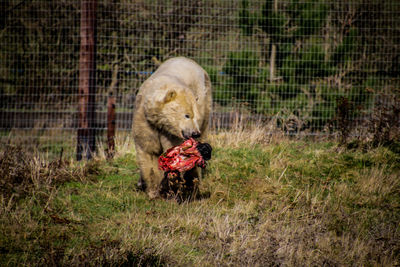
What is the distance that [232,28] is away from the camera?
30.4 feet

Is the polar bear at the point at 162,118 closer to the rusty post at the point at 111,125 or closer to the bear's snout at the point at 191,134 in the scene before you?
the bear's snout at the point at 191,134

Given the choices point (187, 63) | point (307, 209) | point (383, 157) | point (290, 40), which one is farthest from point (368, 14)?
point (307, 209)

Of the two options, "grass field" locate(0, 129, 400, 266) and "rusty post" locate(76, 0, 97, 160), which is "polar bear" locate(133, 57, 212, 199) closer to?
"grass field" locate(0, 129, 400, 266)

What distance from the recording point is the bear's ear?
165 inches

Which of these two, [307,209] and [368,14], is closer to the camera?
[307,209]

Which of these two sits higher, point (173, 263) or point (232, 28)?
point (232, 28)

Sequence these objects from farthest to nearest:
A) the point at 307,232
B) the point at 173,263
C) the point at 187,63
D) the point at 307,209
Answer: the point at 187,63 → the point at 307,209 → the point at 307,232 → the point at 173,263

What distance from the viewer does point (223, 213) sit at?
4211mm

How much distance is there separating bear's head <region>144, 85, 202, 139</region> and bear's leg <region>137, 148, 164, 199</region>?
527mm

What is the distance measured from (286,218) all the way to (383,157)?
2.49 meters

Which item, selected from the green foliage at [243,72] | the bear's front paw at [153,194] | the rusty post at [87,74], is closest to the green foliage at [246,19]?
the green foliage at [243,72]

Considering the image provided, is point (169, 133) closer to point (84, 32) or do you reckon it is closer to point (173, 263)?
point (173, 263)

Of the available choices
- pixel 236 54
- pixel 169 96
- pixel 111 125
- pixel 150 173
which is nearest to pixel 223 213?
pixel 150 173

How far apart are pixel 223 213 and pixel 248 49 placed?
18.4 ft
